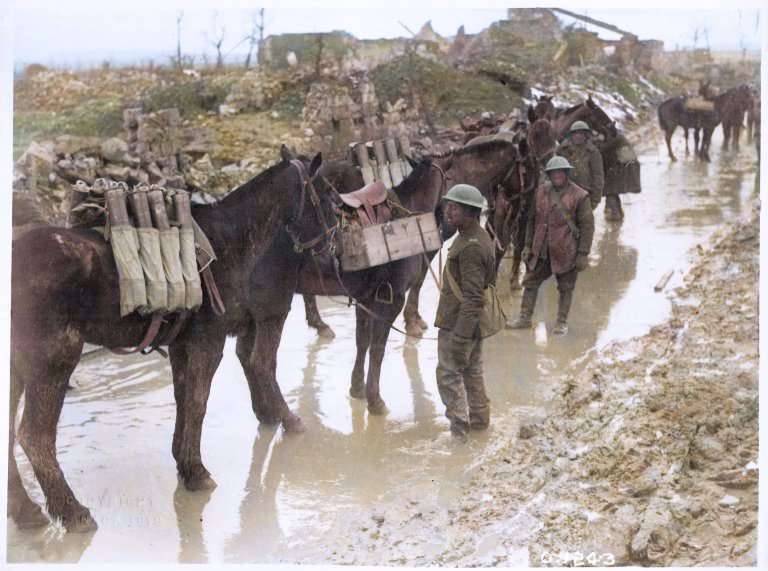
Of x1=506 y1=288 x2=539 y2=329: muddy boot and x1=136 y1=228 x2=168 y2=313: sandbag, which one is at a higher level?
x1=136 y1=228 x2=168 y2=313: sandbag

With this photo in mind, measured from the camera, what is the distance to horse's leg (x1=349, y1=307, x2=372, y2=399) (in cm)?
762

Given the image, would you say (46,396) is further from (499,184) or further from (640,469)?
(499,184)

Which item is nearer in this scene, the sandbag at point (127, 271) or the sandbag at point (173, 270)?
the sandbag at point (127, 271)

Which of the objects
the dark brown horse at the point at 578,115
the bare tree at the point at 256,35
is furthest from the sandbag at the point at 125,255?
the dark brown horse at the point at 578,115

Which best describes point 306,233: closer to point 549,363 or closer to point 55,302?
point 55,302

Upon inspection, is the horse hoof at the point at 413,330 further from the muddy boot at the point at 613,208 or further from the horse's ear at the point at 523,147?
the muddy boot at the point at 613,208

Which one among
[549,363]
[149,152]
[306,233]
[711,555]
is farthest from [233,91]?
[711,555]

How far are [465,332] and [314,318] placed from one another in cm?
254

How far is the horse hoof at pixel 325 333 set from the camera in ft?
28.7

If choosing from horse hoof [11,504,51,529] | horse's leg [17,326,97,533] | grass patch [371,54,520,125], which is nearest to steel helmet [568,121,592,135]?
grass patch [371,54,520,125]

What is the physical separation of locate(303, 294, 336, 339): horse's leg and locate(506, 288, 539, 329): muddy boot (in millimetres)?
1631

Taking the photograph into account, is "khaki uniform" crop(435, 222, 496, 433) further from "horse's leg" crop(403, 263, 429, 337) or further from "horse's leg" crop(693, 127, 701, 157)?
"horse's leg" crop(693, 127, 701, 157)

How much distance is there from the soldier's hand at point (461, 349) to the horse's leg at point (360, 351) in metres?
1.01

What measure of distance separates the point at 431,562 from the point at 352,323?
12.0 ft
